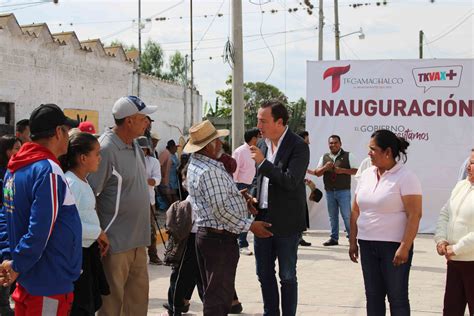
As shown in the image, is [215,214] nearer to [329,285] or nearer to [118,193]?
[118,193]

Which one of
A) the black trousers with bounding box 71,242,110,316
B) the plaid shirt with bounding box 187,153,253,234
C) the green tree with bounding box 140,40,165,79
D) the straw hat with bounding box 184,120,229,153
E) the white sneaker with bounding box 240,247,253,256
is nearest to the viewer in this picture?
the black trousers with bounding box 71,242,110,316

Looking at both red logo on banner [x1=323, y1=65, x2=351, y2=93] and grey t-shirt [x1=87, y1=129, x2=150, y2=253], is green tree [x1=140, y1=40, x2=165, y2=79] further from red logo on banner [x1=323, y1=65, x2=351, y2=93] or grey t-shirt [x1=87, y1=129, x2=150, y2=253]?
grey t-shirt [x1=87, y1=129, x2=150, y2=253]

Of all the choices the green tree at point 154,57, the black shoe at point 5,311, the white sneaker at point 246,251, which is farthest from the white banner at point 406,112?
the green tree at point 154,57

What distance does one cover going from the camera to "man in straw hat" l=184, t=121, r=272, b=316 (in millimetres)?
4652

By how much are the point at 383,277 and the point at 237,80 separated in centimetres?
814

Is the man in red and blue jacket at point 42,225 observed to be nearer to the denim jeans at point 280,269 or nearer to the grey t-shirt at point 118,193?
the grey t-shirt at point 118,193

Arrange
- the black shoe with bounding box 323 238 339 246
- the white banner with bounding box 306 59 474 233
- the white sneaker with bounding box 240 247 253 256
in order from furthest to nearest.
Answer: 1. the white banner with bounding box 306 59 474 233
2. the black shoe with bounding box 323 238 339 246
3. the white sneaker with bounding box 240 247 253 256

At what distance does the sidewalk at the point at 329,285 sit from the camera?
6699mm

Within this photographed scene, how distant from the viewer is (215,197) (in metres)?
4.63

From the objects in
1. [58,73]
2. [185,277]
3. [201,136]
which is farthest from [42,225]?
[58,73]

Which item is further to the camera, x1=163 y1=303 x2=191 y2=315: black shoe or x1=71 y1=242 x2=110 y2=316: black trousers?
x1=163 y1=303 x2=191 y2=315: black shoe

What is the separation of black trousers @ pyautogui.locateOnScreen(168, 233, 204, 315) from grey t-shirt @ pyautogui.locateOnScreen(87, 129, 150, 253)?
1.06 metres

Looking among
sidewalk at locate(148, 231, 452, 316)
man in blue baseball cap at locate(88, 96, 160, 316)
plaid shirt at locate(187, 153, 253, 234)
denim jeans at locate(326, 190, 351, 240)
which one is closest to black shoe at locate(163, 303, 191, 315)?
sidewalk at locate(148, 231, 452, 316)

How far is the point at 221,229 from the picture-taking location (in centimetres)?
476
